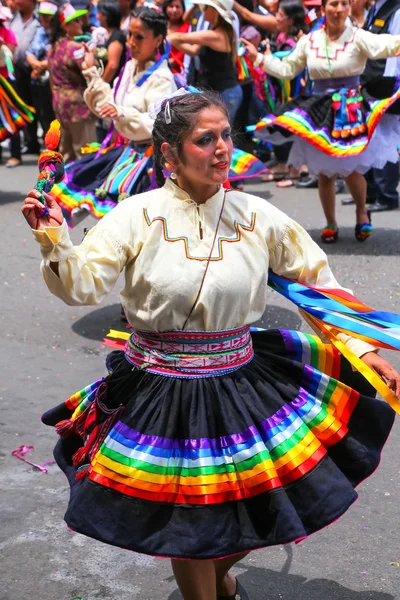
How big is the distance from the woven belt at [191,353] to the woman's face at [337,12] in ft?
16.5

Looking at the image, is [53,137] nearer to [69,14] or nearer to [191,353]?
[191,353]

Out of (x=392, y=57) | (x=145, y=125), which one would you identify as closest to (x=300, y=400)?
(x=145, y=125)

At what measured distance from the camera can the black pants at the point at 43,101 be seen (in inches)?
508

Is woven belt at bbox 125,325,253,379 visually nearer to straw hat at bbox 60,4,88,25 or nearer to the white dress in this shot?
the white dress

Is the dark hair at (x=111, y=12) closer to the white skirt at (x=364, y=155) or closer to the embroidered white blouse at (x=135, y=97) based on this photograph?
the white skirt at (x=364, y=155)

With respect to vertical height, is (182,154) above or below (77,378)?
above

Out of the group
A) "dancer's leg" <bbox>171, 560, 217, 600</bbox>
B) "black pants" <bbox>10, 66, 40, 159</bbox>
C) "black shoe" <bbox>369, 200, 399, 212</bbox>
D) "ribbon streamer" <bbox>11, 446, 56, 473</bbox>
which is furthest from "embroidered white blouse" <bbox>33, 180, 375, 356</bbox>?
"black pants" <bbox>10, 66, 40, 159</bbox>

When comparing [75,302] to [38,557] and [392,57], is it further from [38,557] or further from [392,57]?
[392,57]

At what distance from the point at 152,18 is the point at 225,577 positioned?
12.5 feet

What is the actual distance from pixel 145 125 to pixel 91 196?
62 cm

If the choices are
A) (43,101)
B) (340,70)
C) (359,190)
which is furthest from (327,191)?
(43,101)

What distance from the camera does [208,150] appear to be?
296 centimetres

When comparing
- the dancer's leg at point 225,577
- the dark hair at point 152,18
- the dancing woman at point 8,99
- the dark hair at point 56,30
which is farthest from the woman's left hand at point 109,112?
the dark hair at point 56,30

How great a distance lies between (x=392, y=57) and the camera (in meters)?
7.70
